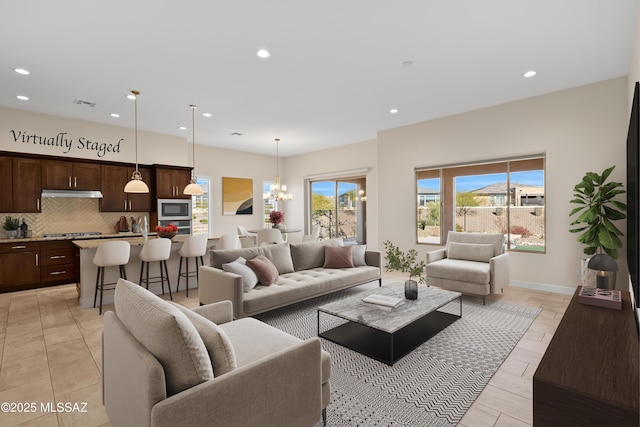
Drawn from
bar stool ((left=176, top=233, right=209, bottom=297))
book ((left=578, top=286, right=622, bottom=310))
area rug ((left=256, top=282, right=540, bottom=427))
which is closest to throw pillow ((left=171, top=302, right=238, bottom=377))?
area rug ((left=256, top=282, right=540, bottom=427))

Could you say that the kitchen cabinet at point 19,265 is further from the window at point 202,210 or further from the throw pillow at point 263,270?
the throw pillow at point 263,270

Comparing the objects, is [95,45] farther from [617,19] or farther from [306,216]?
[306,216]

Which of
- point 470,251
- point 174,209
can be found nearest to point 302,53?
point 470,251

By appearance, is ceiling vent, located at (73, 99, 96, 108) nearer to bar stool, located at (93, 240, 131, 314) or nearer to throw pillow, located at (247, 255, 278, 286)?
bar stool, located at (93, 240, 131, 314)

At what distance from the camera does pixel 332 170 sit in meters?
8.42

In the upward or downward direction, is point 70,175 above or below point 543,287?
above

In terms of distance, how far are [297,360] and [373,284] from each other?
372cm

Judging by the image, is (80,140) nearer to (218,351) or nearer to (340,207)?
(340,207)

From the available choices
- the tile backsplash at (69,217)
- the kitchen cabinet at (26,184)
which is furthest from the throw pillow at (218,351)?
the tile backsplash at (69,217)

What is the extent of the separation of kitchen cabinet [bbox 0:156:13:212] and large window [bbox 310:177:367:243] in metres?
6.33

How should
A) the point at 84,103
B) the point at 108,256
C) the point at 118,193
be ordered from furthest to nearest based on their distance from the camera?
Answer: the point at 118,193
the point at 84,103
the point at 108,256

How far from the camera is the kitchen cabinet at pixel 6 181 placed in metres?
4.93

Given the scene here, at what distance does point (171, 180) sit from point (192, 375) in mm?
6133

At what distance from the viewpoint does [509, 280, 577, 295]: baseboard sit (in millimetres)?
4492
